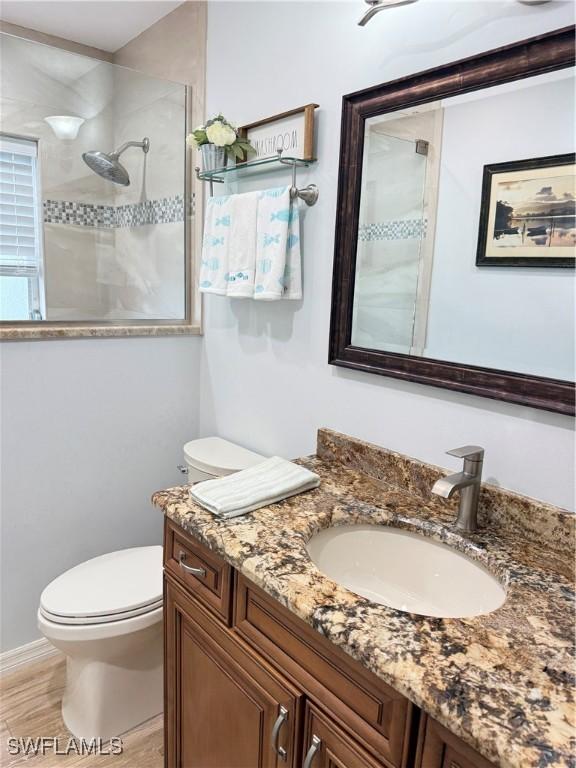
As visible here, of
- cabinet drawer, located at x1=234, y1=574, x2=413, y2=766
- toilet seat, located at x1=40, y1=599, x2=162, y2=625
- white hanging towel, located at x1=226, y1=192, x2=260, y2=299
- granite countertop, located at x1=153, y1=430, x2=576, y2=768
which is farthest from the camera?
white hanging towel, located at x1=226, y1=192, x2=260, y2=299

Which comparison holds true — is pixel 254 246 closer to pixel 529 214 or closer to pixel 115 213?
pixel 529 214

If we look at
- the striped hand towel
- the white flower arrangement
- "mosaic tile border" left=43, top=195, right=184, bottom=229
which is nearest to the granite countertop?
the striped hand towel

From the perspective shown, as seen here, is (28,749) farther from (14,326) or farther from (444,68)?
(444,68)

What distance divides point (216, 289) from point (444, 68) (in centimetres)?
98

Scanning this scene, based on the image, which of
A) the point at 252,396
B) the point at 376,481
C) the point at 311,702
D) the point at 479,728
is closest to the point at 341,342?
the point at 376,481

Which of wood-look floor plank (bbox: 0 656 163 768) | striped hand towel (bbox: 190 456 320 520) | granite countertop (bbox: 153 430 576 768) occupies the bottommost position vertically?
wood-look floor plank (bbox: 0 656 163 768)

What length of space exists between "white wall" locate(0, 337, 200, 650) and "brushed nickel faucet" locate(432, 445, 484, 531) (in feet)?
4.48

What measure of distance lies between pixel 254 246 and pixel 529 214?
88 centimetres

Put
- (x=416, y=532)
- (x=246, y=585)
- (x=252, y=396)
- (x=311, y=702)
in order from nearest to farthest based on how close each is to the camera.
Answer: (x=311, y=702), (x=246, y=585), (x=416, y=532), (x=252, y=396)

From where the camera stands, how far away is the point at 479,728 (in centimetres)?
66

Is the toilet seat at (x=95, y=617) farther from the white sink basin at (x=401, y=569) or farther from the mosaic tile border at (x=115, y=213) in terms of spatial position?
the mosaic tile border at (x=115, y=213)

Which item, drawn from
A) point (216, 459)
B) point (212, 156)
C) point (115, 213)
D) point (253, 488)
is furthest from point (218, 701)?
point (115, 213)

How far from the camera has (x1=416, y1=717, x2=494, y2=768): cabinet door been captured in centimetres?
70

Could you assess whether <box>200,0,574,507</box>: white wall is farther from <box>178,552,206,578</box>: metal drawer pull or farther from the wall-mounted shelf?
<box>178,552,206,578</box>: metal drawer pull
